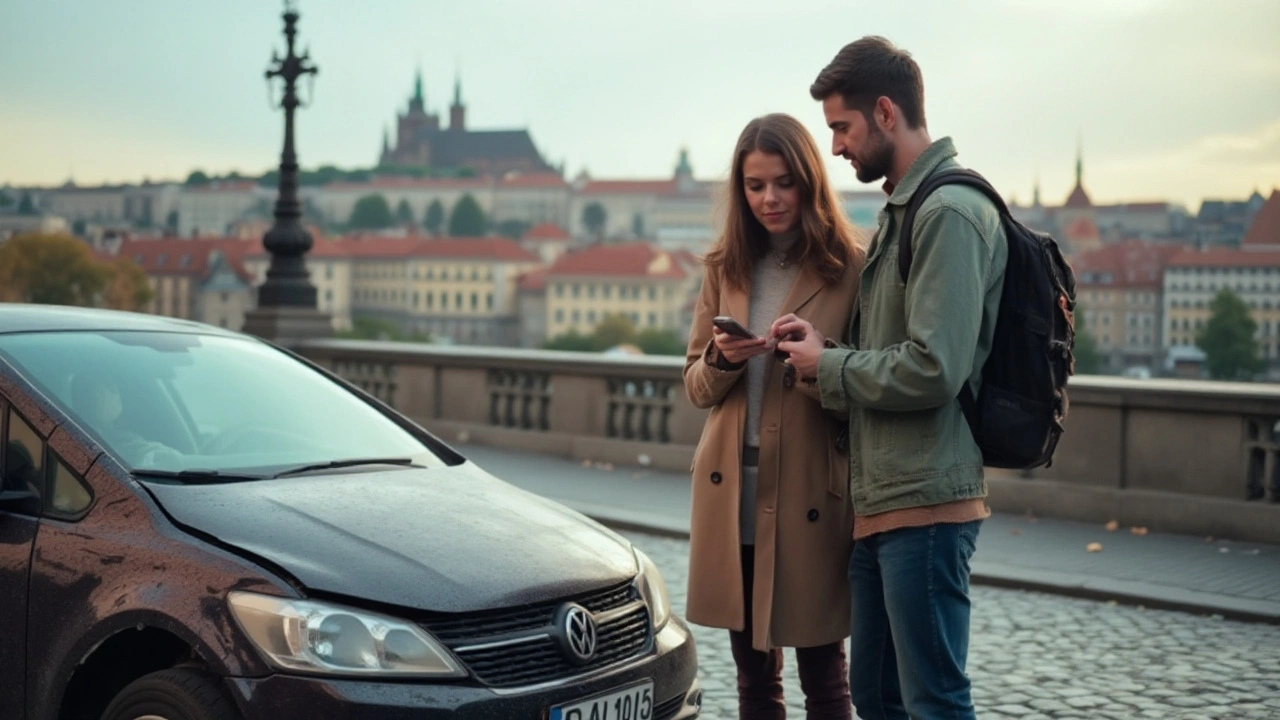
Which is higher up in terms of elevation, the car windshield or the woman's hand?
the woman's hand

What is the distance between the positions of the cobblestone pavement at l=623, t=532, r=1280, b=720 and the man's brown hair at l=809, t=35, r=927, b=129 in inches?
106

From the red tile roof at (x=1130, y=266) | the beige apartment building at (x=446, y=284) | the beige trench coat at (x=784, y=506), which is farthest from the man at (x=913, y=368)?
the beige apartment building at (x=446, y=284)

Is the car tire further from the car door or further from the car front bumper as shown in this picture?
the car door

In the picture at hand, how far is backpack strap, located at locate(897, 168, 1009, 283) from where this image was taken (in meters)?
3.11

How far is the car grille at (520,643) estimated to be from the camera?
3326mm

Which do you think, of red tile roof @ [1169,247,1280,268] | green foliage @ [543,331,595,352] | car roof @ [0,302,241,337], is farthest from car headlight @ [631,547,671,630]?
green foliage @ [543,331,595,352]

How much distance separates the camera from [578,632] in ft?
11.5

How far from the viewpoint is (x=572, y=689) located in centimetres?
341

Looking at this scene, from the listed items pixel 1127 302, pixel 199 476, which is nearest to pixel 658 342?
pixel 1127 302

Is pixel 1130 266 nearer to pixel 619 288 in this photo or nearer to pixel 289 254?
pixel 289 254

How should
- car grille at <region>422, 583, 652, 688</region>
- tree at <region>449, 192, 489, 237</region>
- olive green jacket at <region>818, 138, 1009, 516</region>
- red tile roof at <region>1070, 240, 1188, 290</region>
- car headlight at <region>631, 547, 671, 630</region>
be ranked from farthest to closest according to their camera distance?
1. tree at <region>449, 192, 489, 237</region>
2. red tile roof at <region>1070, 240, 1188, 290</region>
3. car headlight at <region>631, 547, 671, 630</region>
4. car grille at <region>422, 583, 652, 688</region>
5. olive green jacket at <region>818, 138, 1009, 516</region>

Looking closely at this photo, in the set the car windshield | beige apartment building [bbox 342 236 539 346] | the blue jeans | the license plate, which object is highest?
the car windshield

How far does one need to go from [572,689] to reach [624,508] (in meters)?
7.42

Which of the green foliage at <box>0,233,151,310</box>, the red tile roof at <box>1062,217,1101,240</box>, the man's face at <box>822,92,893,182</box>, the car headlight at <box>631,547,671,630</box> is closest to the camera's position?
the man's face at <box>822,92,893,182</box>
